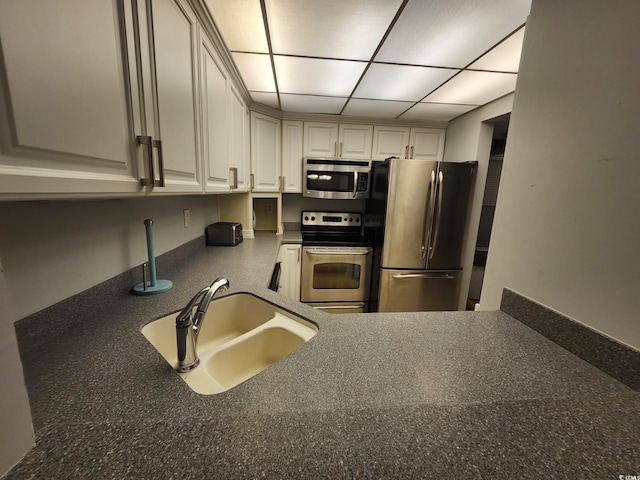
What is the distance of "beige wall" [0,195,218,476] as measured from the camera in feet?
1.22

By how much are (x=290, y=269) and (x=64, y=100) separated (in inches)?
84.2

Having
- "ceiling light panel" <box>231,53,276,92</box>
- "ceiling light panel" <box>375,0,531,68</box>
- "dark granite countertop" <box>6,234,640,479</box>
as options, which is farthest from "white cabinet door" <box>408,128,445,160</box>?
"dark granite countertop" <box>6,234,640,479</box>

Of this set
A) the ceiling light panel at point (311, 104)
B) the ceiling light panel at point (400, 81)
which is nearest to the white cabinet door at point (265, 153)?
the ceiling light panel at point (311, 104)

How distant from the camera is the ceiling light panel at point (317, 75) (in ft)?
5.26

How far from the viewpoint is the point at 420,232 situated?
7.59 ft

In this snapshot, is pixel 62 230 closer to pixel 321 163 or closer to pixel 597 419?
pixel 597 419

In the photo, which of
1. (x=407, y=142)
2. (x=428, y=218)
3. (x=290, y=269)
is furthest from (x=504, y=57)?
(x=290, y=269)

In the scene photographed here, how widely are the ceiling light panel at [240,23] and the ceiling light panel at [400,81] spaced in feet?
2.45

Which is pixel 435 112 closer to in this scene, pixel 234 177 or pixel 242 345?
pixel 234 177

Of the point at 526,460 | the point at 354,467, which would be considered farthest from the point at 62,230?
the point at 526,460

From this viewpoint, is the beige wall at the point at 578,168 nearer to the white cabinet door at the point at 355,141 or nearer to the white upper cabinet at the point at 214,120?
the white upper cabinet at the point at 214,120

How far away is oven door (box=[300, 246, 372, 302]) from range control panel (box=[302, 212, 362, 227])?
23.9 inches

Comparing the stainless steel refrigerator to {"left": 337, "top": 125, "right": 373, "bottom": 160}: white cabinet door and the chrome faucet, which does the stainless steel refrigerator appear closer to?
{"left": 337, "top": 125, "right": 373, "bottom": 160}: white cabinet door

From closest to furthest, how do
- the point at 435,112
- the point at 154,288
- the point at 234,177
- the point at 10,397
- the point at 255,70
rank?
the point at 10,397
the point at 154,288
the point at 255,70
the point at 234,177
the point at 435,112
